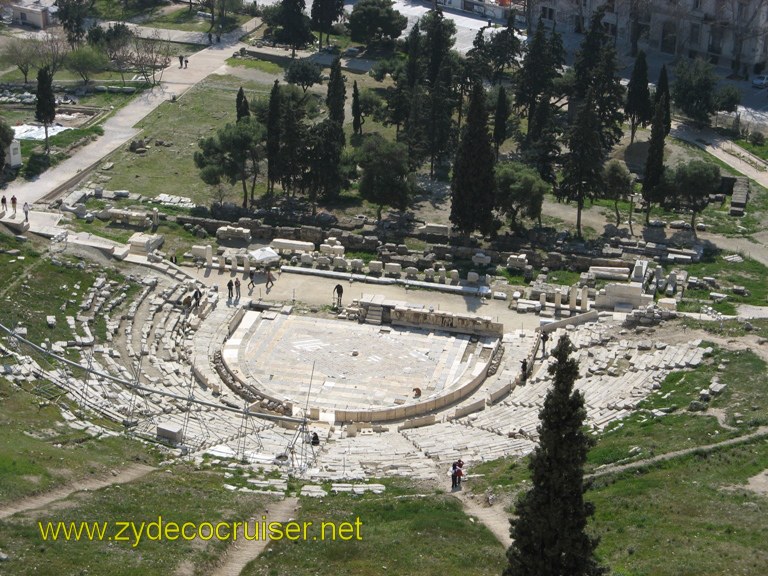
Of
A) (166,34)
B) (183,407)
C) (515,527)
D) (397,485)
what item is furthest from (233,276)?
(166,34)

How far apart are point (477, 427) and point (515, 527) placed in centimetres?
2486

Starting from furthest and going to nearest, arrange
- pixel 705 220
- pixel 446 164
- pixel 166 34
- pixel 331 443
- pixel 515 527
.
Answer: pixel 166 34 → pixel 446 164 → pixel 705 220 → pixel 331 443 → pixel 515 527

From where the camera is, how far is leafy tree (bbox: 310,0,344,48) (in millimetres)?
141500

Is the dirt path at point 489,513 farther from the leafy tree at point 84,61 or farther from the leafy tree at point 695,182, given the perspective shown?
the leafy tree at point 84,61

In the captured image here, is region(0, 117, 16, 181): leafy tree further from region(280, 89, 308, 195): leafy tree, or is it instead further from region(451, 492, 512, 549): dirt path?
region(451, 492, 512, 549): dirt path

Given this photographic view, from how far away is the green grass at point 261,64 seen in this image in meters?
133

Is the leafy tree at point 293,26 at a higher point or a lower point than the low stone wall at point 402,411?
higher

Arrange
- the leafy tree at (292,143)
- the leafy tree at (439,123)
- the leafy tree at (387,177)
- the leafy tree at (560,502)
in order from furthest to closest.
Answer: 1. the leafy tree at (439,123)
2. the leafy tree at (292,143)
3. the leafy tree at (387,177)
4. the leafy tree at (560,502)

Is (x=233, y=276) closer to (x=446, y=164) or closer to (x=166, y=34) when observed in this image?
(x=446, y=164)

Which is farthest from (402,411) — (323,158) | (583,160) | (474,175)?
(323,158)

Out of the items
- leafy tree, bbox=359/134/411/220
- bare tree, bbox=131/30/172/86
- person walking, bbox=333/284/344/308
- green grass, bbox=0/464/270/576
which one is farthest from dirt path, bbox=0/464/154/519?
bare tree, bbox=131/30/172/86

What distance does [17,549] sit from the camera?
5041 cm

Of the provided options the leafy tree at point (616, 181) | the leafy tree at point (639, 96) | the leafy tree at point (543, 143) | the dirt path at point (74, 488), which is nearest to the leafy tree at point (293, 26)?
the leafy tree at point (543, 143)

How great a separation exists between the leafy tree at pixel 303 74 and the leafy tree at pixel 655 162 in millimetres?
36006
